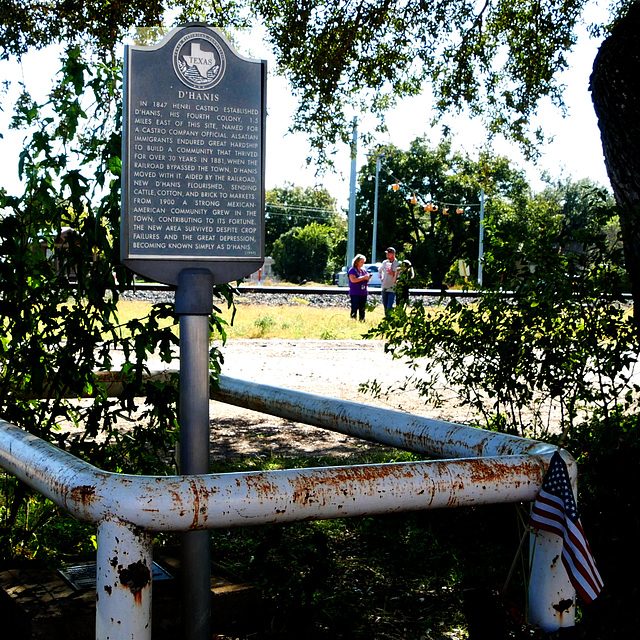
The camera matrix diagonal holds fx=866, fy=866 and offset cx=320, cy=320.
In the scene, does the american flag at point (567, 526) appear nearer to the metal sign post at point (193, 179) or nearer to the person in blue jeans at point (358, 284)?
the metal sign post at point (193, 179)

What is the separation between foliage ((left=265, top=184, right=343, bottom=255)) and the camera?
9494 centimetres

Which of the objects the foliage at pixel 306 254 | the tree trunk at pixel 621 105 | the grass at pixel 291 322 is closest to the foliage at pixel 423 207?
the foliage at pixel 306 254

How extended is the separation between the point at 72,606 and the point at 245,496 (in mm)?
1084

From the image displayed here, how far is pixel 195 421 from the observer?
9.86ft

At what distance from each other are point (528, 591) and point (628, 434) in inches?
113

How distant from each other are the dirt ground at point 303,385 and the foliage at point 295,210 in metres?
77.5

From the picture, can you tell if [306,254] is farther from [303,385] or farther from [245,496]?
[245,496]

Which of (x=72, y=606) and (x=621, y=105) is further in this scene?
(x=621, y=105)

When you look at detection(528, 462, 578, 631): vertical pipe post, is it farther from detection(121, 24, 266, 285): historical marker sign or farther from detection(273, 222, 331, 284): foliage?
detection(273, 222, 331, 284): foliage

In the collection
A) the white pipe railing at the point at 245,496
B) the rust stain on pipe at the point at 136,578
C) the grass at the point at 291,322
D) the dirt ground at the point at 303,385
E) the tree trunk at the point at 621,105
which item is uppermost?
the tree trunk at the point at 621,105

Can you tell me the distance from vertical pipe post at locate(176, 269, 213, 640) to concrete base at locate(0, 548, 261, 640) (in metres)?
0.20

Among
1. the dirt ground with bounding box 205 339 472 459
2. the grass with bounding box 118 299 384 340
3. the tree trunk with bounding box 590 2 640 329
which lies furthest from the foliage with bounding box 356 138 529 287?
the tree trunk with bounding box 590 2 640 329

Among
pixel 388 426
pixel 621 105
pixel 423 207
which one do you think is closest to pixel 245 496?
pixel 388 426

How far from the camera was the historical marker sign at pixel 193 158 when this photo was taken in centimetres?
311
